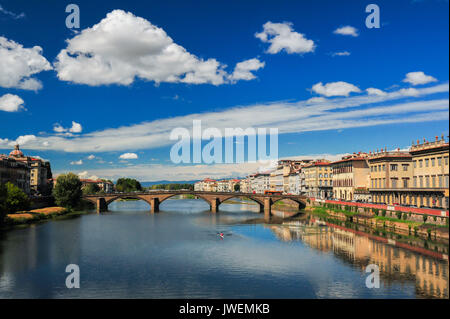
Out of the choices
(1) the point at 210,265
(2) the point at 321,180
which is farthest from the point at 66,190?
(2) the point at 321,180

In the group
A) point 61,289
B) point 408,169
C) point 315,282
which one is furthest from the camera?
point 408,169

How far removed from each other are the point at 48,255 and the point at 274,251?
2424 centimetres

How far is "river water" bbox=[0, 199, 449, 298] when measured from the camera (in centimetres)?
2702

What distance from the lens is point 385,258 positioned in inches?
1462

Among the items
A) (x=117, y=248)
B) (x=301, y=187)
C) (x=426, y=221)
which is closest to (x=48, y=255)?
(x=117, y=248)

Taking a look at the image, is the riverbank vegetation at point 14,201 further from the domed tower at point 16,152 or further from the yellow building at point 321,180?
the yellow building at point 321,180

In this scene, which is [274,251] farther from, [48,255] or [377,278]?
[48,255]

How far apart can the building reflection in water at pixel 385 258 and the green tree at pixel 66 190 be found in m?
52.6

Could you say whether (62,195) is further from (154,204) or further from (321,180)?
(321,180)

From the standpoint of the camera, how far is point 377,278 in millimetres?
29547

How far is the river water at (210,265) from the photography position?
27016 mm

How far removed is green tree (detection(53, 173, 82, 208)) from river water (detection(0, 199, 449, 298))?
32403mm

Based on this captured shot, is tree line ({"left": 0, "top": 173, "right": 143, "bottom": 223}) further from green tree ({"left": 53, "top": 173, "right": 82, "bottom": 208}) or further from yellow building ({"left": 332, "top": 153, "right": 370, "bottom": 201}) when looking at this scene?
yellow building ({"left": 332, "top": 153, "right": 370, "bottom": 201})

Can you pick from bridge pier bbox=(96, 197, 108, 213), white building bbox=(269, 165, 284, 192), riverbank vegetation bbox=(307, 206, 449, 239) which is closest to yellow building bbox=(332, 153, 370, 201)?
riverbank vegetation bbox=(307, 206, 449, 239)
